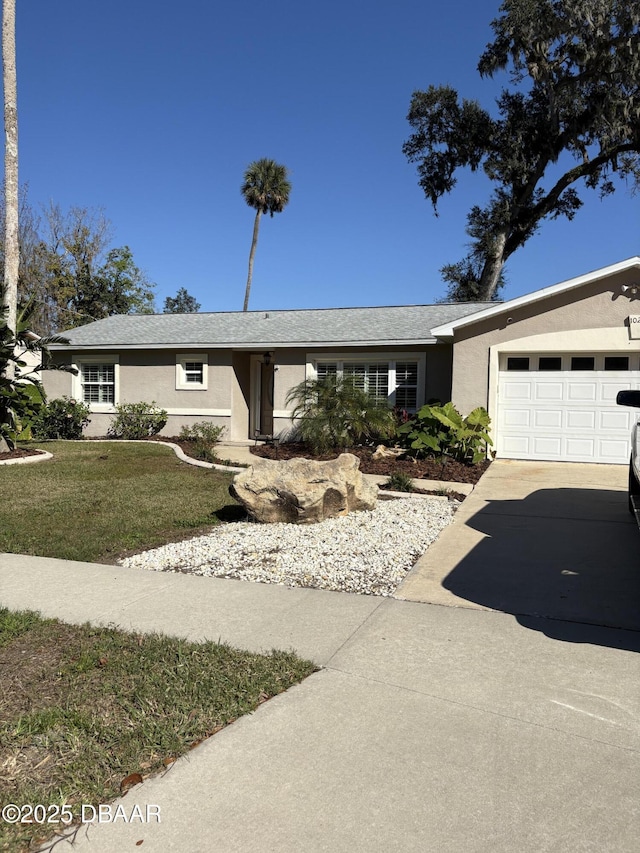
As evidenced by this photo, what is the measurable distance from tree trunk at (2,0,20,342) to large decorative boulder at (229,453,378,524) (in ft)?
37.4

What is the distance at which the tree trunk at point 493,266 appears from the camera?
29.0m

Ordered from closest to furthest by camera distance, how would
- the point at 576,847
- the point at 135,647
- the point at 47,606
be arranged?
the point at 576,847 → the point at 135,647 → the point at 47,606

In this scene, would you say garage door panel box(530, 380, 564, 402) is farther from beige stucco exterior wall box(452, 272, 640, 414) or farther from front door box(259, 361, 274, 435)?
front door box(259, 361, 274, 435)

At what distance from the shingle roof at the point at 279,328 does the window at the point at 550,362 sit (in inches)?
107

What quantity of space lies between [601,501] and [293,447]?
7.80 metres

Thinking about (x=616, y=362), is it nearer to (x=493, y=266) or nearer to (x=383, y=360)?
(x=383, y=360)

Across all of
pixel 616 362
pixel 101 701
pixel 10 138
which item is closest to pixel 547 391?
pixel 616 362

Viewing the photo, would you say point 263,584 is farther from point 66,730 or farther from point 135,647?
point 66,730

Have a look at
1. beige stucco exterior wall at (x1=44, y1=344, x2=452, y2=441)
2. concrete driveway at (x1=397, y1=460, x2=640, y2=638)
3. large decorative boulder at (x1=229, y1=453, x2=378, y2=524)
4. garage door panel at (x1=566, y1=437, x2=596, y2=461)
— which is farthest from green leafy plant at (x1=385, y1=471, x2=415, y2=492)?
beige stucco exterior wall at (x1=44, y1=344, x2=452, y2=441)

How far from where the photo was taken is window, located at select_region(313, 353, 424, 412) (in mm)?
15547

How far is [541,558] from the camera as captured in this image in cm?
645

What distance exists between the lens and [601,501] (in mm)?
9359

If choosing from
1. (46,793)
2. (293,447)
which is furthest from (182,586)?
(293,447)

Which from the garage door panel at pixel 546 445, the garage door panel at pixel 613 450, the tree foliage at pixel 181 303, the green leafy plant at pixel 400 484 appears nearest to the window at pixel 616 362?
the garage door panel at pixel 613 450
